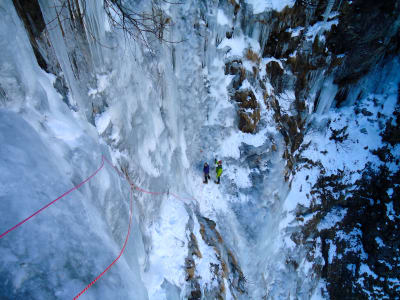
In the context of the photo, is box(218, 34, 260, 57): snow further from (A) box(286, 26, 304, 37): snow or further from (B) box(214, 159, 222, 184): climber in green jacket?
(B) box(214, 159, 222, 184): climber in green jacket

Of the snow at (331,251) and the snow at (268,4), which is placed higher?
the snow at (268,4)

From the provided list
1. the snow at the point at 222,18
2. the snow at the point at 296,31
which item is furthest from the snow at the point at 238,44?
the snow at the point at 296,31

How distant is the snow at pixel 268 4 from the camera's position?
26.4 ft

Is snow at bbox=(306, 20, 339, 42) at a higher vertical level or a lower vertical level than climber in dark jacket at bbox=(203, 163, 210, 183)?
higher

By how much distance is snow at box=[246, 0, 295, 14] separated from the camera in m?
8.05

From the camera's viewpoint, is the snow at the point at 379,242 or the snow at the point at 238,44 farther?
the snow at the point at 379,242

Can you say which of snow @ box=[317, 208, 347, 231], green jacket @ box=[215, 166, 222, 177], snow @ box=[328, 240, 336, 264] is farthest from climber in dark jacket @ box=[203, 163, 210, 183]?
snow @ box=[328, 240, 336, 264]

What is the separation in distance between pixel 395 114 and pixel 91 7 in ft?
47.6

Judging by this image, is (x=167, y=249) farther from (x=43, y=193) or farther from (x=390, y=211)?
(x=390, y=211)

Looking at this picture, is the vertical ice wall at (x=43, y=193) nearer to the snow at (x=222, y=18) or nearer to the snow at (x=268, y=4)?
the snow at (x=222, y=18)

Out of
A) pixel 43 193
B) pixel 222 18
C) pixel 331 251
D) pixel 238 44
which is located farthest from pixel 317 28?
pixel 331 251

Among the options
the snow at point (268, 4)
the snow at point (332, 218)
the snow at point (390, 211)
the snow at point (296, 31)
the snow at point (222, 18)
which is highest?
the snow at point (268, 4)

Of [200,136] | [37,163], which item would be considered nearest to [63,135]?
[37,163]

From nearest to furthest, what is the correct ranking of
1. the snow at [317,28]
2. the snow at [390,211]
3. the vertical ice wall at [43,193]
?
the vertical ice wall at [43,193] < the snow at [317,28] < the snow at [390,211]
